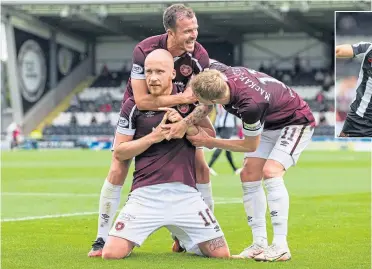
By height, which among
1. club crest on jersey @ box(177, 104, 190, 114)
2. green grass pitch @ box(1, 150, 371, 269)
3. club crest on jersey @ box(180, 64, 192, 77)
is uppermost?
club crest on jersey @ box(180, 64, 192, 77)

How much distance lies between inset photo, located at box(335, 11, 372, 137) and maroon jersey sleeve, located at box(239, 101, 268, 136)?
6.11 feet

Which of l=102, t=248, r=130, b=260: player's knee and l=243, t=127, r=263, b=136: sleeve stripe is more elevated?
l=243, t=127, r=263, b=136: sleeve stripe

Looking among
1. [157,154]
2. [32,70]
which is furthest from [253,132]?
[32,70]

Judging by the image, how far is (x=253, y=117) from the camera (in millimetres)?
7195

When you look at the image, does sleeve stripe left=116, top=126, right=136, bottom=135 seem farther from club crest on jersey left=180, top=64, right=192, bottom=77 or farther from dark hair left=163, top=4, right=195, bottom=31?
dark hair left=163, top=4, right=195, bottom=31

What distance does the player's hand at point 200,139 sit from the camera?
7.48 m

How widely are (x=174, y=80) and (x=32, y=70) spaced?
156 feet

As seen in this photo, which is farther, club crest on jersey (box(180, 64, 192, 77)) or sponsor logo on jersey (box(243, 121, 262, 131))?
club crest on jersey (box(180, 64, 192, 77))

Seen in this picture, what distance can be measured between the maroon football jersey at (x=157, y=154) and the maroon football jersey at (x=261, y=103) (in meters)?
0.53

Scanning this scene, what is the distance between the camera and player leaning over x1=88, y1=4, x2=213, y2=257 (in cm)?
749

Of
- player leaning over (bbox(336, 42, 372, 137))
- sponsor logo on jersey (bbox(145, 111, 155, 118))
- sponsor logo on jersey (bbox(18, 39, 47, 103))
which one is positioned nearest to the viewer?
sponsor logo on jersey (bbox(145, 111, 155, 118))

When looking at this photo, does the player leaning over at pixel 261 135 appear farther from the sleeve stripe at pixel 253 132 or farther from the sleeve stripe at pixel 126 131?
the sleeve stripe at pixel 126 131

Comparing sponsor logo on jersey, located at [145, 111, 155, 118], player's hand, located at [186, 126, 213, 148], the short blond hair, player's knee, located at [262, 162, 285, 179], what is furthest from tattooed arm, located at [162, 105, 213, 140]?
player's knee, located at [262, 162, 285, 179]

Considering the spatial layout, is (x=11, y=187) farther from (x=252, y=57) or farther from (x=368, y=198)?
(x=252, y=57)
